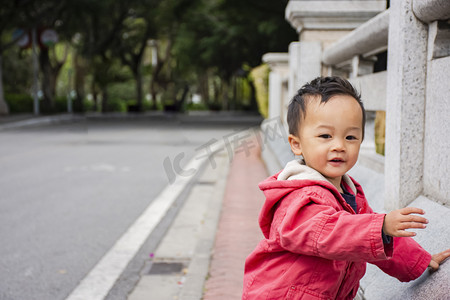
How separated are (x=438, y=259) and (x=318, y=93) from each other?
757mm

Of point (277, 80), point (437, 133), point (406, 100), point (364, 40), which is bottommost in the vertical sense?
point (437, 133)

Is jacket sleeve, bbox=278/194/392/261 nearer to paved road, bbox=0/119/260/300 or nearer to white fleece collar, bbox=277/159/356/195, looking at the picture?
white fleece collar, bbox=277/159/356/195

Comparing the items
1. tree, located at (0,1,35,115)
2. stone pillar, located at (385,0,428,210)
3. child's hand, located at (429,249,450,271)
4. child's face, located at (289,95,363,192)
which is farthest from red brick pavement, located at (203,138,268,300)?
tree, located at (0,1,35,115)

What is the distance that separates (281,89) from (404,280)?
838 centimetres

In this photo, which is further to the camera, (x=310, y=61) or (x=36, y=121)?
(x=36, y=121)

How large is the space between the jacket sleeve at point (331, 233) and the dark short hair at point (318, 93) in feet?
1.05

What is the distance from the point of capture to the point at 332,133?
1.80m

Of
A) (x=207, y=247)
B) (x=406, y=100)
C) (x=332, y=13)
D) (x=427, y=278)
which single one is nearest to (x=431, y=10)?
(x=406, y=100)

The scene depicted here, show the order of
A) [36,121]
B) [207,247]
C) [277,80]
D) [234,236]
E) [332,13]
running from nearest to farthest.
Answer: [207,247] → [234,236] → [332,13] → [277,80] → [36,121]

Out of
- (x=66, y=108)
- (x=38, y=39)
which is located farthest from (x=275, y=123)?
(x=66, y=108)

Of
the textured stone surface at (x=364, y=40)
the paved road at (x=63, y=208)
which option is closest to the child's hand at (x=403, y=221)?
the textured stone surface at (x=364, y=40)

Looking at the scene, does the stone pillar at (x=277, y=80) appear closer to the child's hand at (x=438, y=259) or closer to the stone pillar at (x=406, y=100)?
the stone pillar at (x=406, y=100)

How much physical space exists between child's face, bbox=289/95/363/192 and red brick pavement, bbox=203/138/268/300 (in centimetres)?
177

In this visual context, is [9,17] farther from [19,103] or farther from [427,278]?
[427,278]
